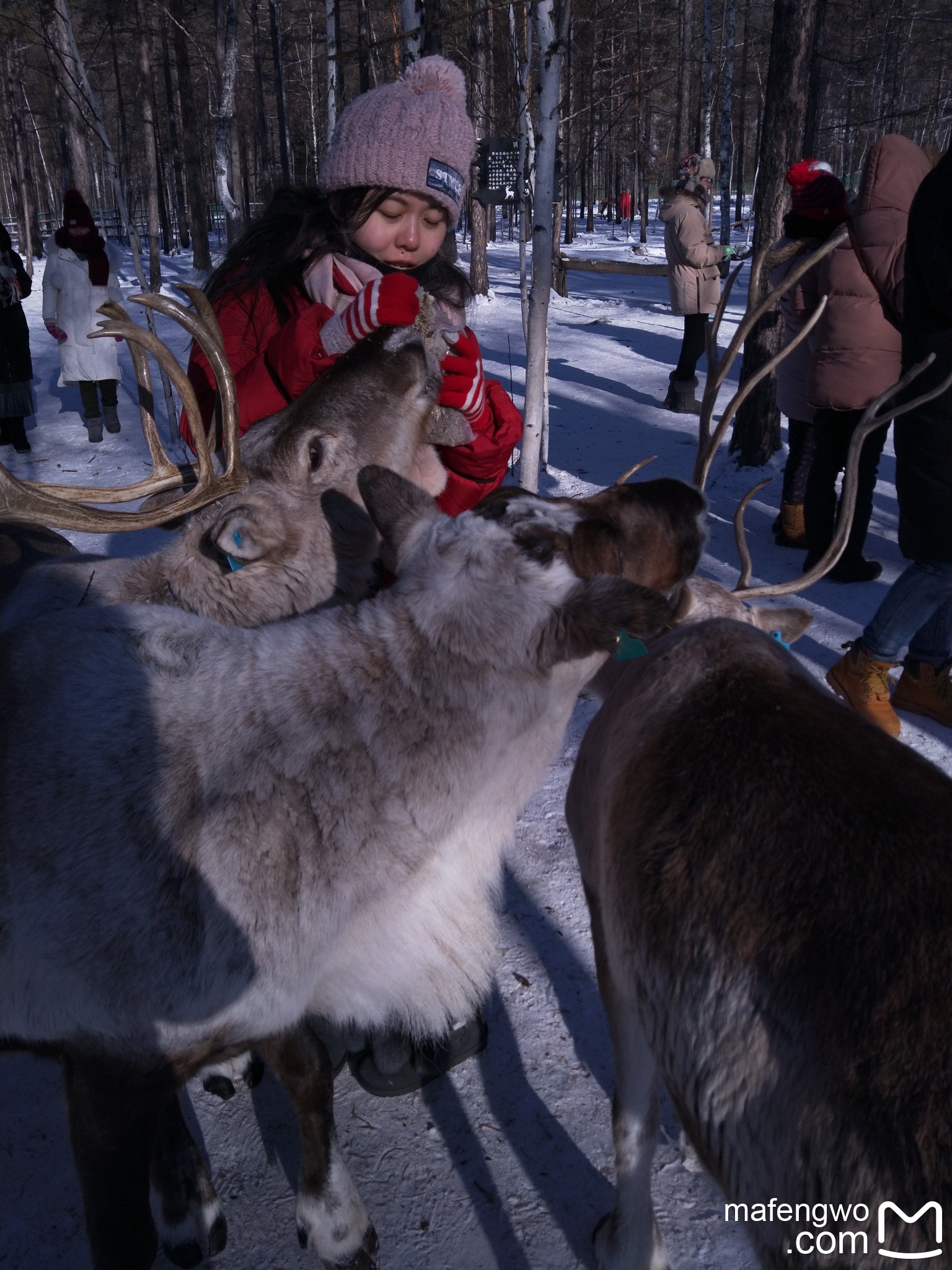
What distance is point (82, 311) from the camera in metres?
7.48

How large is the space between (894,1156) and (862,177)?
4329 mm

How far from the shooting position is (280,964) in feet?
5.00

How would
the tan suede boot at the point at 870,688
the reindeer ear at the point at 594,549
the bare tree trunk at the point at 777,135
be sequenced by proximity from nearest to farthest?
the reindeer ear at the point at 594,549
the tan suede boot at the point at 870,688
the bare tree trunk at the point at 777,135

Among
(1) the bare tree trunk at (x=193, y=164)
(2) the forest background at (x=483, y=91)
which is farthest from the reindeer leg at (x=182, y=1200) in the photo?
(1) the bare tree trunk at (x=193, y=164)

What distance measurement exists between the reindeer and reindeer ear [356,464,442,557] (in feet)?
2.09

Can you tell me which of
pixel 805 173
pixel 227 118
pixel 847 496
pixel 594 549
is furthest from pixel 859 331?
pixel 227 118

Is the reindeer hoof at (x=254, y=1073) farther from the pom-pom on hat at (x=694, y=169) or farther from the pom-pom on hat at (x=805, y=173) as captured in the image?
the pom-pom on hat at (x=694, y=169)

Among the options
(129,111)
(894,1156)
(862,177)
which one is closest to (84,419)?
(862,177)

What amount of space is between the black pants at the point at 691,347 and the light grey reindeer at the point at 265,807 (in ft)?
20.6

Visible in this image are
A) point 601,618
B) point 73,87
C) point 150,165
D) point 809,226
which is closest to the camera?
point 601,618

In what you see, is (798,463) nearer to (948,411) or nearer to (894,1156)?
(948,411)

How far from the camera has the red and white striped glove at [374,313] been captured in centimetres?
208

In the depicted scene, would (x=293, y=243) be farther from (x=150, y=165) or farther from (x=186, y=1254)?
(x=150, y=165)

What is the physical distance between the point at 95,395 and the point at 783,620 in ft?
23.4
